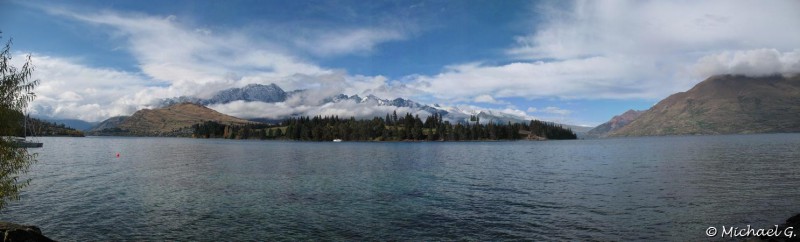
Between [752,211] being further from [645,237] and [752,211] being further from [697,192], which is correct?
[645,237]

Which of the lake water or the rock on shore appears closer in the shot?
the rock on shore

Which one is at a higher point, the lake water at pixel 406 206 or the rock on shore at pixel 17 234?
the rock on shore at pixel 17 234

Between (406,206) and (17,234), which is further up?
(17,234)

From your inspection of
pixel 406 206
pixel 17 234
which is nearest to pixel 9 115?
pixel 17 234

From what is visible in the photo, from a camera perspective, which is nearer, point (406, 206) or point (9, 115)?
point (9, 115)

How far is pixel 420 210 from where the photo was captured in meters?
45.2

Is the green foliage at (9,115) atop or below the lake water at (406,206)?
atop

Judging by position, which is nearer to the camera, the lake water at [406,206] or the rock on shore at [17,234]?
the rock on shore at [17,234]

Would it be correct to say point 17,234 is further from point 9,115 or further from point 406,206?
point 406,206

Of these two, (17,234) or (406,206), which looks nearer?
(17,234)

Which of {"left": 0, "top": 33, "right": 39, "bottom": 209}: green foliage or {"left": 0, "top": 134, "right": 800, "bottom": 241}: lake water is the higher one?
{"left": 0, "top": 33, "right": 39, "bottom": 209}: green foliage

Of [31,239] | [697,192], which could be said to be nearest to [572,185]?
[697,192]

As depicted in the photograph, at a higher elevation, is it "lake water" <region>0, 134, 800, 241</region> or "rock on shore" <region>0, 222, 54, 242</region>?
"rock on shore" <region>0, 222, 54, 242</region>

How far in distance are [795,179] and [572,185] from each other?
35.6 m
